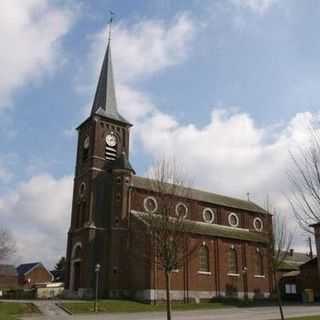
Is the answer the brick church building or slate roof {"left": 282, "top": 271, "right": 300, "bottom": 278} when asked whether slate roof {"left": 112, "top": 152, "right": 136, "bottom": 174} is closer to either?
the brick church building

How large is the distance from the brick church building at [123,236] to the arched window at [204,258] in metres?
0.11

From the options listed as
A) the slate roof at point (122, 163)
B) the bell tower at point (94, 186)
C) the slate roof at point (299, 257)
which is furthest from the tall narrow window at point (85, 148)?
the slate roof at point (299, 257)

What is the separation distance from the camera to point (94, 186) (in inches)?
1847

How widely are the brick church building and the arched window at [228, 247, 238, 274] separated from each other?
4.5 inches

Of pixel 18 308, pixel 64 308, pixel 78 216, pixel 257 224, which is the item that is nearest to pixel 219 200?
pixel 257 224

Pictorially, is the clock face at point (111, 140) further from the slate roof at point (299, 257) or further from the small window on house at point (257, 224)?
the slate roof at point (299, 257)

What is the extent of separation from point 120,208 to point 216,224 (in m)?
14.9

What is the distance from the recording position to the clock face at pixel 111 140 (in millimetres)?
50375

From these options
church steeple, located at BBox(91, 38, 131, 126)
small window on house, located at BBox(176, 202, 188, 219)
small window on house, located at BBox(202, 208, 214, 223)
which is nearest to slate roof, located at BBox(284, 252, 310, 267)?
small window on house, located at BBox(202, 208, 214, 223)

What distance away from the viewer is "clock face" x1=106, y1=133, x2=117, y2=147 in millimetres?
50375

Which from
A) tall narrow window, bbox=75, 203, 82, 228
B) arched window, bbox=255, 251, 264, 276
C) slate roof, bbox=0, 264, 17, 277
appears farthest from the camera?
slate roof, bbox=0, 264, 17, 277

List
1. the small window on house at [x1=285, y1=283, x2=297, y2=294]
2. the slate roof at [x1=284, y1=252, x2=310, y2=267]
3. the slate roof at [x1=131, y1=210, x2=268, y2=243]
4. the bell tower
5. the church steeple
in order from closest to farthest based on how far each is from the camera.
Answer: the bell tower < the slate roof at [x1=131, y1=210, x2=268, y2=243] < the church steeple < the small window on house at [x1=285, y1=283, x2=297, y2=294] < the slate roof at [x1=284, y1=252, x2=310, y2=267]

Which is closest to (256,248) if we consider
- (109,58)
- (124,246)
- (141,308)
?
(124,246)

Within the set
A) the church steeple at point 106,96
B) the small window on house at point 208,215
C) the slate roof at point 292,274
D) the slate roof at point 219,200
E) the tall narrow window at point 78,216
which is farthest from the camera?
the slate roof at point 292,274
